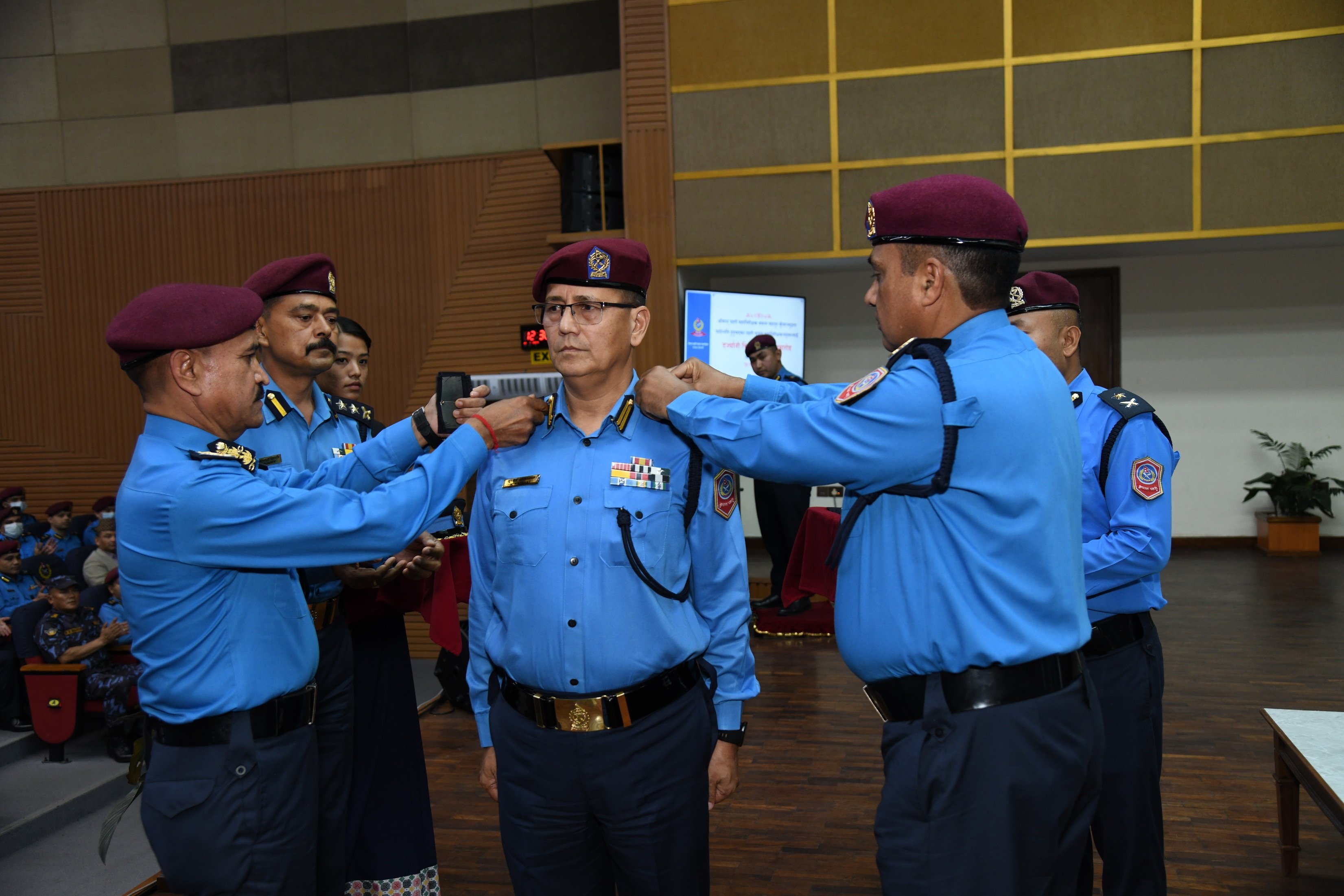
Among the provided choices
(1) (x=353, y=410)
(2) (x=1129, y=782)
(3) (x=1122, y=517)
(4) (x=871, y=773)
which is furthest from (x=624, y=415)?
(4) (x=871, y=773)

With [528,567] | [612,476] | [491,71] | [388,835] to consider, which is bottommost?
[388,835]

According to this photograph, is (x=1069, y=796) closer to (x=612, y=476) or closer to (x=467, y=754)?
(x=612, y=476)

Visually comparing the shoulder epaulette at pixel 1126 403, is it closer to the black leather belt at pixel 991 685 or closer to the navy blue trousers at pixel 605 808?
the black leather belt at pixel 991 685

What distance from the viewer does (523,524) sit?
1.96 m

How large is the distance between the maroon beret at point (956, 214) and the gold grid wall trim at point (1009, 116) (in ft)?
19.6

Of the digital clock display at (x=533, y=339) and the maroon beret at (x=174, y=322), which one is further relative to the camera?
the digital clock display at (x=533, y=339)

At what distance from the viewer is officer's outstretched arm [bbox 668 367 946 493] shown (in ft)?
4.83

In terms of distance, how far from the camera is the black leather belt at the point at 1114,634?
89.1 inches

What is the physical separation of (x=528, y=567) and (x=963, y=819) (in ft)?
3.11

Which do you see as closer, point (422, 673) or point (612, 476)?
point (612, 476)

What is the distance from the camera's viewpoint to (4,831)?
3967mm

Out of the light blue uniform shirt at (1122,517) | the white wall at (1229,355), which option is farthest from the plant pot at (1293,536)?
the light blue uniform shirt at (1122,517)

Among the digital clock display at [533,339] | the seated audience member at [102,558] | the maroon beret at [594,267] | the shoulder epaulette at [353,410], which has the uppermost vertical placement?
the maroon beret at [594,267]

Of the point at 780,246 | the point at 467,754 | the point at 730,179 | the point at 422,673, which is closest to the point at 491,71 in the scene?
the point at 730,179
